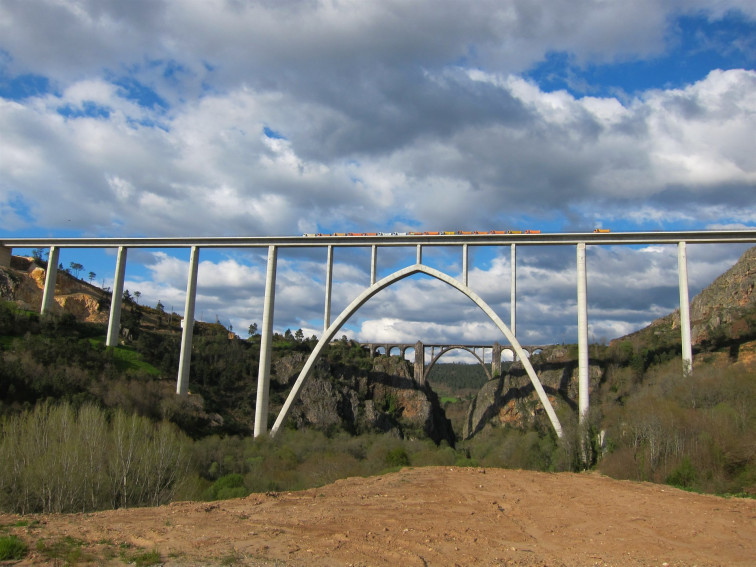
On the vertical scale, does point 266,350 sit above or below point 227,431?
above

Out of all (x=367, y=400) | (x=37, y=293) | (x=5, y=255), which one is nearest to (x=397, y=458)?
(x=367, y=400)

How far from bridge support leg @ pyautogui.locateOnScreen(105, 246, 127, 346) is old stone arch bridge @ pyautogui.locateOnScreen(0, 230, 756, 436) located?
67 millimetres

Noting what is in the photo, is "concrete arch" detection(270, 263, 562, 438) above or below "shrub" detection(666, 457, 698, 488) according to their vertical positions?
above

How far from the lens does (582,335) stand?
35.5 meters

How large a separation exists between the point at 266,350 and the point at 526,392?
20922 millimetres

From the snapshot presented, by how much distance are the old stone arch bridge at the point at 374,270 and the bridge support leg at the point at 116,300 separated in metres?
0.07

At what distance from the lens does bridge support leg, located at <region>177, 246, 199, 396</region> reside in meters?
39.3

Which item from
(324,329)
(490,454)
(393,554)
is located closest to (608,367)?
(490,454)

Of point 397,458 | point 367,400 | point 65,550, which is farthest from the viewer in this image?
point 367,400

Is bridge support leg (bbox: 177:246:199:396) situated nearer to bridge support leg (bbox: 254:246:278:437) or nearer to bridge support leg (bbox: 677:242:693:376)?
bridge support leg (bbox: 254:246:278:437)

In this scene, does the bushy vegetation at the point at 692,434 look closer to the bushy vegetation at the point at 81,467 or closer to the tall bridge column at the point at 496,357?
the bushy vegetation at the point at 81,467

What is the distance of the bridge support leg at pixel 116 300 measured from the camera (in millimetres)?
42000

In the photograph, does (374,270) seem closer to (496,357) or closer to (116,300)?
(116,300)

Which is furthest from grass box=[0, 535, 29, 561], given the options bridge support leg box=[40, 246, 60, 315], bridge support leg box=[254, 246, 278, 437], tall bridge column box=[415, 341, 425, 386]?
tall bridge column box=[415, 341, 425, 386]
